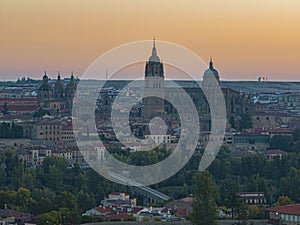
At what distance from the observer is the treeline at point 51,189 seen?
25.9 metres

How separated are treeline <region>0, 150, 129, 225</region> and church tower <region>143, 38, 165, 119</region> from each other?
16.2m

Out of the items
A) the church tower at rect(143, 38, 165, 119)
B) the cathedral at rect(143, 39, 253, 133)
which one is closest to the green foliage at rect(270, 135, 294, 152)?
the cathedral at rect(143, 39, 253, 133)

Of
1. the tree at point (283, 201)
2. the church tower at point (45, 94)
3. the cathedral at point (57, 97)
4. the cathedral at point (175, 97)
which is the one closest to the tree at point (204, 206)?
the tree at point (283, 201)

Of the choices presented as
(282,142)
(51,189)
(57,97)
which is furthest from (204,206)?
(57,97)

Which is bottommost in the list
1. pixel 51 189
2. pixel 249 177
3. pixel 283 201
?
pixel 283 201

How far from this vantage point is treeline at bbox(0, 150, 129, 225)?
25916 millimetres

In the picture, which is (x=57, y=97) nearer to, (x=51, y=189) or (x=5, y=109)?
(x=5, y=109)

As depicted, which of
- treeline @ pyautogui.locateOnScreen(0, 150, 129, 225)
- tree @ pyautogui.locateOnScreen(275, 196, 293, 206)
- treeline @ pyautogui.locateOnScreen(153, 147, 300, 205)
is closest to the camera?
treeline @ pyautogui.locateOnScreen(0, 150, 129, 225)

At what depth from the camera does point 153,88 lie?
184 ft

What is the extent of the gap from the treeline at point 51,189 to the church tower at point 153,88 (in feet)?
Answer: 53.2

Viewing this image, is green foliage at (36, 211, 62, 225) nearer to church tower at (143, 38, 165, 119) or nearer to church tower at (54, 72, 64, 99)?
church tower at (143, 38, 165, 119)

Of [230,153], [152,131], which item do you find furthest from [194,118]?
[230,153]

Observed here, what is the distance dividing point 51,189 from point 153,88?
25068 mm

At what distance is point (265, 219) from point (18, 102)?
1682 inches
